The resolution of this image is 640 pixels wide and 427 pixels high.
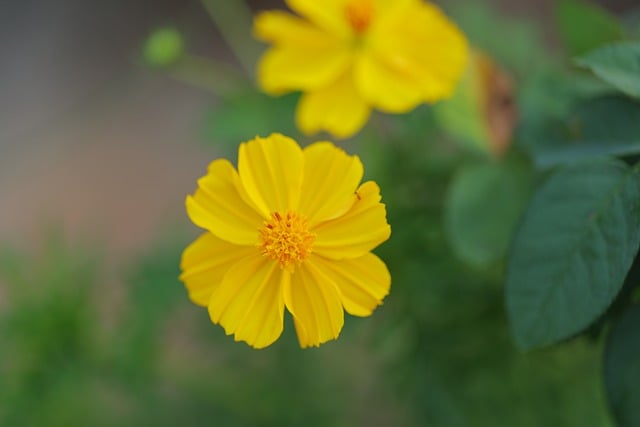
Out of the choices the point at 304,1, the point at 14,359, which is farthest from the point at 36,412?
the point at 304,1

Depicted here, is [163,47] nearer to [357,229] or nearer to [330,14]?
[330,14]

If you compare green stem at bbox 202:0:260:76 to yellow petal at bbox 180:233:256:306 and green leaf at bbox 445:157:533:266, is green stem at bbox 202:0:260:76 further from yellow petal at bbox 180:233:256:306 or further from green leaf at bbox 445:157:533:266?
yellow petal at bbox 180:233:256:306

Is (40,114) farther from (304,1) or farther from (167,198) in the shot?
(304,1)

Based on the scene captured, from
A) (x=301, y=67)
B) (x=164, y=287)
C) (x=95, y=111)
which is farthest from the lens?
(x=95, y=111)

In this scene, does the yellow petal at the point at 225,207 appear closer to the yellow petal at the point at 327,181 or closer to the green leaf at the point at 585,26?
the yellow petal at the point at 327,181

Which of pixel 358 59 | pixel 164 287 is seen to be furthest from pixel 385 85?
pixel 164 287

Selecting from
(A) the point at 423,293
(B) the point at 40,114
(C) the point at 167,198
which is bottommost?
(C) the point at 167,198

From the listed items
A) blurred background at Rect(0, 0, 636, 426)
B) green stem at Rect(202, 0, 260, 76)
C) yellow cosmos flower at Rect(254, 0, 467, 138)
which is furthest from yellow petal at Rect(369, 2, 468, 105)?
green stem at Rect(202, 0, 260, 76)

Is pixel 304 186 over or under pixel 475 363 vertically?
over

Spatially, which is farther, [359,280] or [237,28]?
[237,28]
